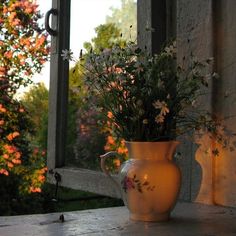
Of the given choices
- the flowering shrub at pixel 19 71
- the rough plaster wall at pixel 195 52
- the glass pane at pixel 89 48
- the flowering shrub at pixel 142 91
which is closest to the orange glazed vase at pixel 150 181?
the flowering shrub at pixel 142 91

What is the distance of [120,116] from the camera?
160 cm

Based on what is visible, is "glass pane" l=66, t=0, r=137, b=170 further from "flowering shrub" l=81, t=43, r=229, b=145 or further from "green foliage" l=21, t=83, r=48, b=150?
"green foliage" l=21, t=83, r=48, b=150

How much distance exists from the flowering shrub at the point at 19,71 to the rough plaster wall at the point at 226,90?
2.26 metres

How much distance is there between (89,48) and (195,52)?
603mm

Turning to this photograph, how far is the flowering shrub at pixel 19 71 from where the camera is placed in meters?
3.88

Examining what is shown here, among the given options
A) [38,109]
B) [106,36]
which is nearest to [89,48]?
[106,36]

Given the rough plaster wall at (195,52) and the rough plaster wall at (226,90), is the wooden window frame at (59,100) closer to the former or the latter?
the rough plaster wall at (195,52)

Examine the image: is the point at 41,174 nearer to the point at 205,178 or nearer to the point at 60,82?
the point at 60,82

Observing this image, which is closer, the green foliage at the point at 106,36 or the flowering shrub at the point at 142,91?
the flowering shrub at the point at 142,91

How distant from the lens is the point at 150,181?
1.53m

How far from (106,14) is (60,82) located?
1.25ft

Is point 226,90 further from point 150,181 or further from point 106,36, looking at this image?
point 106,36

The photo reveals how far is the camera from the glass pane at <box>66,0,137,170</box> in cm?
230

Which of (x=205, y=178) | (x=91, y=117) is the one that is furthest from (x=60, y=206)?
(x=205, y=178)
